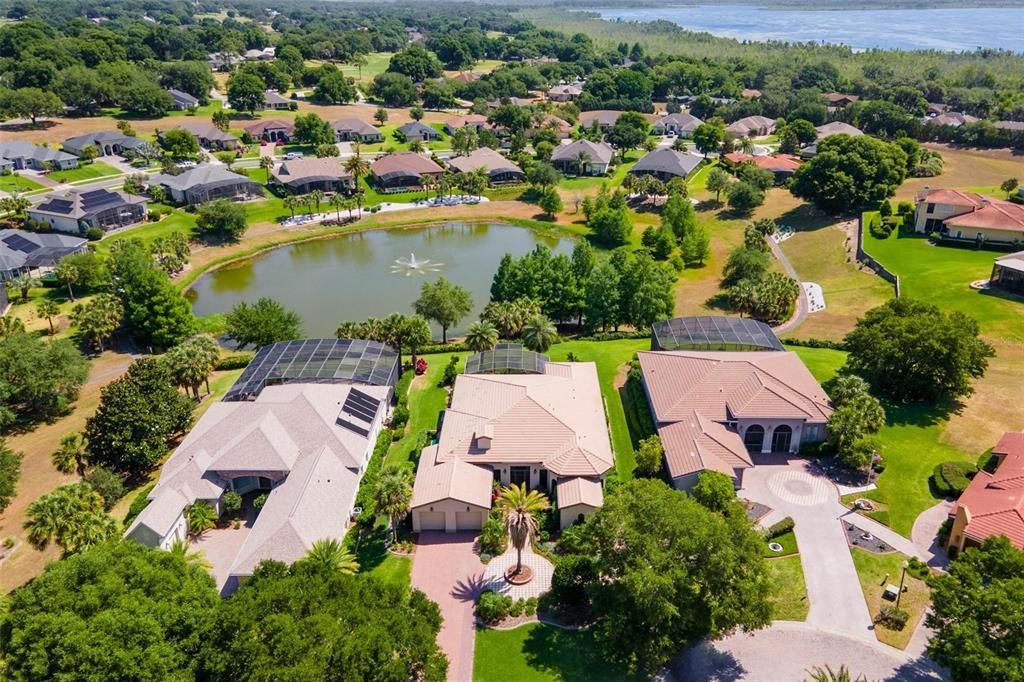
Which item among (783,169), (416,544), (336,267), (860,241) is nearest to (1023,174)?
(783,169)

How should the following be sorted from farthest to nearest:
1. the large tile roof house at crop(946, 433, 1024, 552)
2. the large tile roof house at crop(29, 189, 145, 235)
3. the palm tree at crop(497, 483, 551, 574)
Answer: the large tile roof house at crop(29, 189, 145, 235)
the large tile roof house at crop(946, 433, 1024, 552)
the palm tree at crop(497, 483, 551, 574)

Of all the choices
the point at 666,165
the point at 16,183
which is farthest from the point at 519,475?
the point at 16,183

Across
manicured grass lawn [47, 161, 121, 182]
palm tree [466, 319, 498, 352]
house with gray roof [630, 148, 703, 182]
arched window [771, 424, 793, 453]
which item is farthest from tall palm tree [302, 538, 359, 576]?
manicured grass lawn [47, 161, 121, 182]

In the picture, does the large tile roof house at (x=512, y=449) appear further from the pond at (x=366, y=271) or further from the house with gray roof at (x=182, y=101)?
the house with gray roof at (x=182, y=101)

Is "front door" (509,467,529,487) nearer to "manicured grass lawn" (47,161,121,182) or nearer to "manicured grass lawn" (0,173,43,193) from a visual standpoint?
"manicured grass lawn" (0,173,43,193)

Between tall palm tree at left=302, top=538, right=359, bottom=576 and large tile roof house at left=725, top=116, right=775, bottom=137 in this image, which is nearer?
tall palm tree at left=302, top=538, right=359, bottom=576

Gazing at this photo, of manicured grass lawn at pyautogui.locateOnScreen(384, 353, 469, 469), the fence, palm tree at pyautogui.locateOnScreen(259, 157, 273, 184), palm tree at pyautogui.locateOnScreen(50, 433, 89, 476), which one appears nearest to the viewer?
palm tree at pyautogui.locateOnScreen(50, 433, 89, 476)
